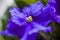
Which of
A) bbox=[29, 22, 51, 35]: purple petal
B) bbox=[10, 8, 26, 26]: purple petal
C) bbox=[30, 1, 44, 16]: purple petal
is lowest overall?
bbox=[29, 22, 51, 35]: purple petal

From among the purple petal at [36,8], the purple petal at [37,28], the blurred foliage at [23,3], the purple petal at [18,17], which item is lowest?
the purple petal at [37,28]

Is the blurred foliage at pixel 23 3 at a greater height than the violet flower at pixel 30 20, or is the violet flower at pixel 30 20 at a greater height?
the blurred foliage at pixel 23 3

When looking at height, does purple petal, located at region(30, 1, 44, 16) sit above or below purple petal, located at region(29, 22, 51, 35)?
above

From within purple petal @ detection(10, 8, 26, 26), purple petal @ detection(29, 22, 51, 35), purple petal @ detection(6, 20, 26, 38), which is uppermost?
purple petal @ detection(10, 8, 26, 26)

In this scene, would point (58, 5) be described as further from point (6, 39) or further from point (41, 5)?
point (6, 39)

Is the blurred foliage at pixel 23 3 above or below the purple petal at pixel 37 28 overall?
above

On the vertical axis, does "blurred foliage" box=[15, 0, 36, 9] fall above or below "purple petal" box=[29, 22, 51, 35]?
above

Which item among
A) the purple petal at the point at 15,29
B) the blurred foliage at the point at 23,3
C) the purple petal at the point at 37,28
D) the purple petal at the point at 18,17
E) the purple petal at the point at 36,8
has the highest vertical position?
the blurred foliage at the point at 23,3

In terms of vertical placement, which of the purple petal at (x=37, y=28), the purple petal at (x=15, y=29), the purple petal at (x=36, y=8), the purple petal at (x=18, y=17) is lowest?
the purple petal at (x=37, y=28)
